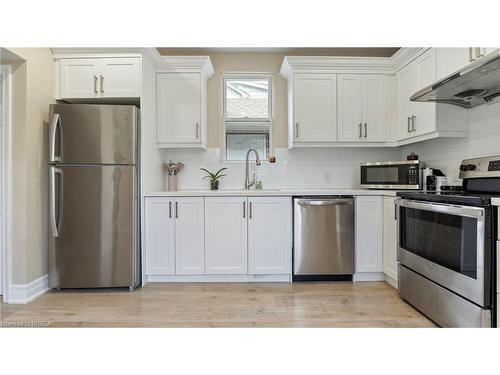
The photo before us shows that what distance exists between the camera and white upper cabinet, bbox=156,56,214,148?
331 centimetres

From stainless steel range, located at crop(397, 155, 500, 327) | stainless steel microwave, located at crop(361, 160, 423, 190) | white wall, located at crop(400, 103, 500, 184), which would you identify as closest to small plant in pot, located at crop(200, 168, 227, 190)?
stainless steel microwave, located at crop(361, 160, 423, 190)

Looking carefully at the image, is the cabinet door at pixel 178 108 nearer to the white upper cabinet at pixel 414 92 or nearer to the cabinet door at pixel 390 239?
the cabinet door at pixel 390 239

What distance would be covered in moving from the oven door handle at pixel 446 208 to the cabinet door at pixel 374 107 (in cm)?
117

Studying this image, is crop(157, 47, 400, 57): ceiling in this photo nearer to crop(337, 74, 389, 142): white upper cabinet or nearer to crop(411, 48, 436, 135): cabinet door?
crop(337, 74, 389, 142): white upper cabinet

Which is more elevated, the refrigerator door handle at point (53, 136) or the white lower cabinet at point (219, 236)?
the refrigerator door handle at point (53, 136)

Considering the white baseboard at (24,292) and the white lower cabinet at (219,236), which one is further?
the white lower cabinet at (219,236)

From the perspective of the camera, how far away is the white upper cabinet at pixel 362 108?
3.34 meters

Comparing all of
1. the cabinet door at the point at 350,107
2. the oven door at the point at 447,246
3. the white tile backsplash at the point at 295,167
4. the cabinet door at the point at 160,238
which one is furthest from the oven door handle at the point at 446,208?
the cabinet door at the point at 160,238

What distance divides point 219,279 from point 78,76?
2355mm

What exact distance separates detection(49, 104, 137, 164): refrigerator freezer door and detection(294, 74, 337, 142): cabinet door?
171cm

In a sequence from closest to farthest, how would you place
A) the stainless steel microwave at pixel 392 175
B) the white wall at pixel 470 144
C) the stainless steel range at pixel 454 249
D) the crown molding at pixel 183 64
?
the stainless steel range at pixel 454 249
the white wall at pixel 470 144
the stainless steel microwave at pixel 392 175
the crown molding at pixel 183 64

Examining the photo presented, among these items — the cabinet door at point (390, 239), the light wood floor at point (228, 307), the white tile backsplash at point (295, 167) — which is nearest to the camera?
the light wood floor at point (228, 307)

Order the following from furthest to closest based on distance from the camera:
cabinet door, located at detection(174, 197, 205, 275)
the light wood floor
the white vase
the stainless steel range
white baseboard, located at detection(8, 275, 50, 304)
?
the white vase
cabinet door, located at detection(174, 197, 205, 275)
white baseboard, located at detection(8, 275, 50, 304)
the light wood floor
the stainless steel range
